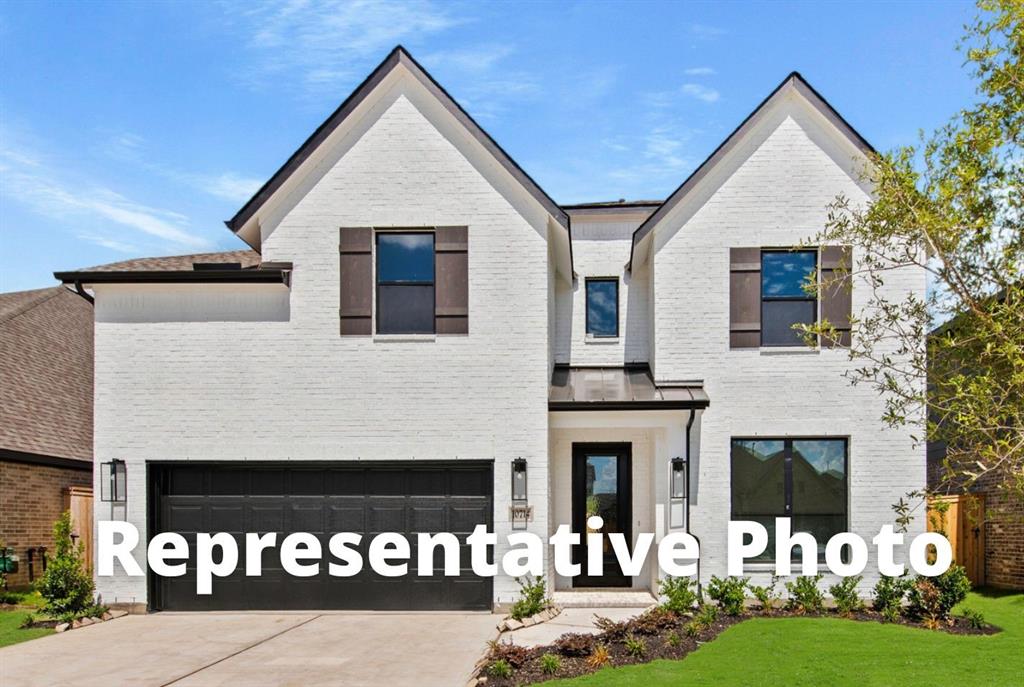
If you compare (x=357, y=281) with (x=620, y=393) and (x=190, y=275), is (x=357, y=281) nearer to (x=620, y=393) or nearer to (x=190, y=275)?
(x=190, y=275)

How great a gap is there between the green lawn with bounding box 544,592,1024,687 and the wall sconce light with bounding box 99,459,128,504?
8425 millimetres

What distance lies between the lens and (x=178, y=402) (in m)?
13.8

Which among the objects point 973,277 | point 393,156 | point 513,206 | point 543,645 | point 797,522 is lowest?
point 543,645

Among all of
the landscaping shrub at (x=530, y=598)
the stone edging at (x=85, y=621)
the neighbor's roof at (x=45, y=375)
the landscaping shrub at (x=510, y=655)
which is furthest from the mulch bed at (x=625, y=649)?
the neighbor's roof at (x=45, y=375)

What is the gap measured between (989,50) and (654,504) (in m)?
8.90

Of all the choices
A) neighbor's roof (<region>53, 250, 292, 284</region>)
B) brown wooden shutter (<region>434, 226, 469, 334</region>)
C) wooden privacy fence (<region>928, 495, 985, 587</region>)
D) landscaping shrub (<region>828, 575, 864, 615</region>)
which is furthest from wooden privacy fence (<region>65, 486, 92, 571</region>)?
wooden privacy fence (<region>928, 495, 985, 587</region>)

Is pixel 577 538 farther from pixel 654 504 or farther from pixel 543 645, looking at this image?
pixel 543 645

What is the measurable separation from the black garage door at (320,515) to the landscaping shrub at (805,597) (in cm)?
494

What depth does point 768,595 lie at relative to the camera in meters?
13.6

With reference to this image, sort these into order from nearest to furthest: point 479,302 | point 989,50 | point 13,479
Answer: point 989,50 < point 479,302 < point 13,479

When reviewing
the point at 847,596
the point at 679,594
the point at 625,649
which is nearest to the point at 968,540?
the point at 847,596

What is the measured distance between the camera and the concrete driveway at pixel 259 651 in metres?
9.59

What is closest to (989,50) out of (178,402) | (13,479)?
(178,402)

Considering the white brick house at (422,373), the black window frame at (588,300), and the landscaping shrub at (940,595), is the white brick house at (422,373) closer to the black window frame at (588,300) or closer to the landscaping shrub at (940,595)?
the landscaping shrub at (940,595)
